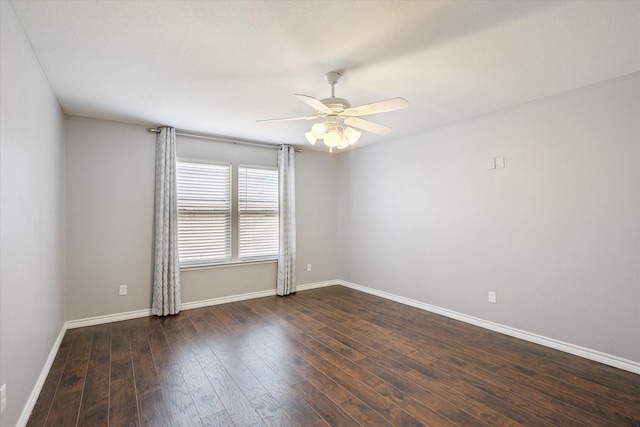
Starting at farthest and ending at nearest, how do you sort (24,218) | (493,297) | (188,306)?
(188,306) < (493,297) < (24,218)

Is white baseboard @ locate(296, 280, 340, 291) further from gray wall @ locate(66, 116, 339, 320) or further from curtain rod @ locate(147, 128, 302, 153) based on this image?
curtain rod @ locate(147, 128, 302, 153)

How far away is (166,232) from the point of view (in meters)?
4.09

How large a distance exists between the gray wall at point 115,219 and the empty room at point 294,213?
2 cm

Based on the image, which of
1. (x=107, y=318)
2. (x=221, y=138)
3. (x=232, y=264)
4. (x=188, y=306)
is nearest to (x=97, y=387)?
(x=107, y=318)

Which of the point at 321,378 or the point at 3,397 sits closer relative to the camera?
the point at 3,397

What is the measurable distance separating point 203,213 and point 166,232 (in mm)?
596

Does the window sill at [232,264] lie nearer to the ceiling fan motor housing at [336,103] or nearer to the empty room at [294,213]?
the empty room at [294,213]

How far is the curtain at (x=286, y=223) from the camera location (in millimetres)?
5062

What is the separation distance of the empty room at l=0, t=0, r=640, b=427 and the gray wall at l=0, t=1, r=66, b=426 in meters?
0.03

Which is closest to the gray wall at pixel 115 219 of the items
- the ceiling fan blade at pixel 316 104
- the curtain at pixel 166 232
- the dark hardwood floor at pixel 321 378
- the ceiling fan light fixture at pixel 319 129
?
the curtain at pixel 166 232

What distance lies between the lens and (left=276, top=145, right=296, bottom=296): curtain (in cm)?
506

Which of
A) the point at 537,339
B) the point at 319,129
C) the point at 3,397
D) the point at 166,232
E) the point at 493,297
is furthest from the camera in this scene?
the point at 166,232

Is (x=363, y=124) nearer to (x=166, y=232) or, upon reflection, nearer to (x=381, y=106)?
(x=381, y=106)

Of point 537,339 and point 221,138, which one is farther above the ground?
point 221,138
